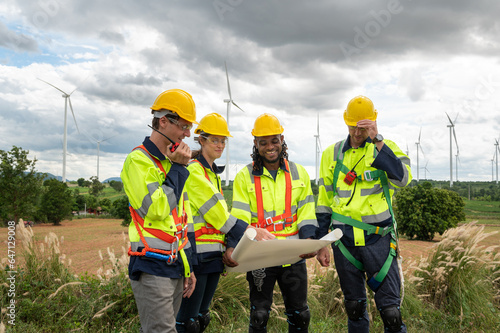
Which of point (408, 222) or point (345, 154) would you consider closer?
point (345, 154)

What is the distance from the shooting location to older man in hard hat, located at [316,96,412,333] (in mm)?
4352

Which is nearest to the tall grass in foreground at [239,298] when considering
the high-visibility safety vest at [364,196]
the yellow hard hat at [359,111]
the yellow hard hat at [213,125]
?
the high-visibility safety vest at [364,196]

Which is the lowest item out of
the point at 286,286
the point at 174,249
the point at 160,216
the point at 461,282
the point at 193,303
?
the point at 461,282

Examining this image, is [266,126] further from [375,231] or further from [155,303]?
[155,303]

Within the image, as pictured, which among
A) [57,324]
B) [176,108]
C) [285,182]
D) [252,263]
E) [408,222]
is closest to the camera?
[176,108]

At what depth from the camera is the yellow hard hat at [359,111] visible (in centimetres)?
466

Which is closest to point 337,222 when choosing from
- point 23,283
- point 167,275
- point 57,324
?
point 167,275

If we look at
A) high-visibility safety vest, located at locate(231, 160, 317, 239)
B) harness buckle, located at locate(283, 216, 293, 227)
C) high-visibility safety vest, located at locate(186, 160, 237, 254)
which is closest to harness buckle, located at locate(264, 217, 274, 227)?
high-visibility safety vest, located at locate(231, 160, 317, 239)

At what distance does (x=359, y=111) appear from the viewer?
4.66 metres

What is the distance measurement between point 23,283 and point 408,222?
17.8m

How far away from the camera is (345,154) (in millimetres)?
4797

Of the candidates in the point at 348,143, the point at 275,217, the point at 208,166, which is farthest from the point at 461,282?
the point at 208,166

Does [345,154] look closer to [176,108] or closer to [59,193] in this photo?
[176,108]

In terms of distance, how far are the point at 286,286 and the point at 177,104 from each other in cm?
242
